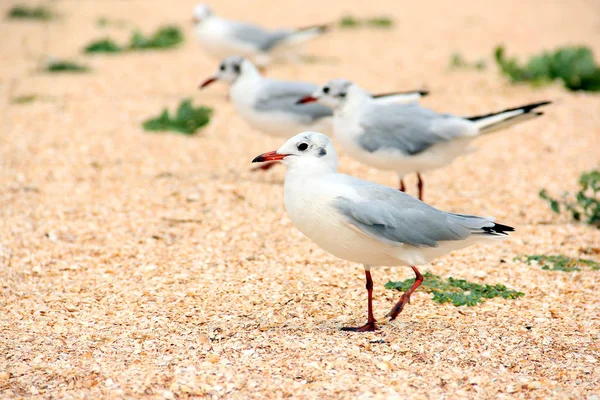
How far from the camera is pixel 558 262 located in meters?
5.06

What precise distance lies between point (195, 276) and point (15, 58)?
27.7ft

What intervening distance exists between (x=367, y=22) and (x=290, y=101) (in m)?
7.95

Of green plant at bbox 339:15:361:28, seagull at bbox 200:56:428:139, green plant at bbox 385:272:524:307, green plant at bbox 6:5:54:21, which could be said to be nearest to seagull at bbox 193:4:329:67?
seagull at bbox 200:56:428:139

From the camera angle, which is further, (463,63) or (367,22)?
(367,22)

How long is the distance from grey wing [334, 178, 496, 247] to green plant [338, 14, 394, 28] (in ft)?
35.3

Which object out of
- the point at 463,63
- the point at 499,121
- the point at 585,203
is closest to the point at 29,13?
the point at 463,63

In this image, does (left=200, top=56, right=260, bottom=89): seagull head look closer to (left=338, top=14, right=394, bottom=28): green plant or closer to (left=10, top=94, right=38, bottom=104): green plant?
(left=10, top=94, right=38, bottom=104): green plant

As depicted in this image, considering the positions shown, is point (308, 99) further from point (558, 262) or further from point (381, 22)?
point (381, 22)

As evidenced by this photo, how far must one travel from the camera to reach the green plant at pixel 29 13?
14789 mm

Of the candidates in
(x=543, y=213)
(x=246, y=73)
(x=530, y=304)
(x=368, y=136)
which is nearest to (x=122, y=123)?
(x=246, y=73)

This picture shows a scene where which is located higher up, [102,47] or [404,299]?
[404,299]

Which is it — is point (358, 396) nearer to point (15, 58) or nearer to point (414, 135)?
point (414, 135)

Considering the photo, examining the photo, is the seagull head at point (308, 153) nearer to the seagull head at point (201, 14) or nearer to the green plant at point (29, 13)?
the seagull head at point (201, 14)

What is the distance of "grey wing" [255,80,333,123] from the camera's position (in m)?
7.04
